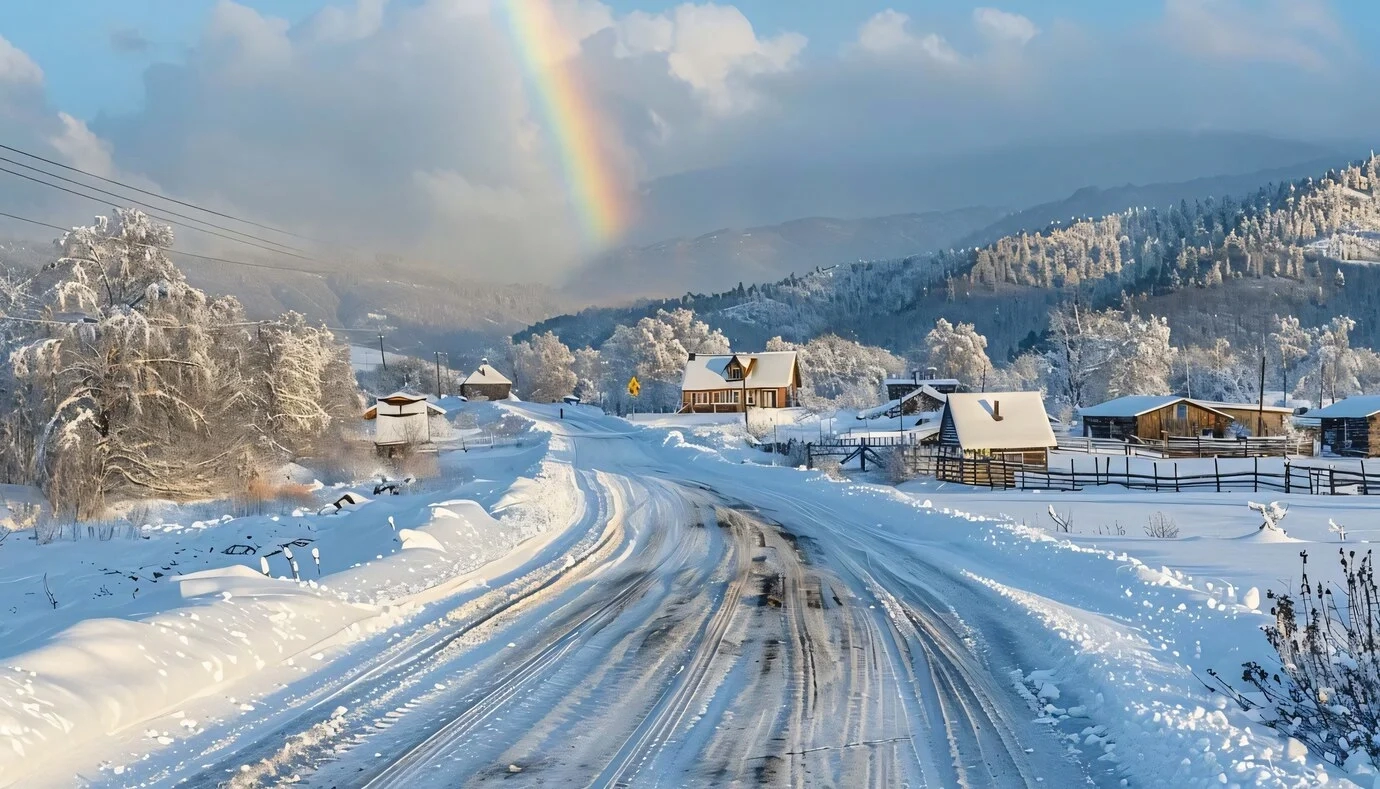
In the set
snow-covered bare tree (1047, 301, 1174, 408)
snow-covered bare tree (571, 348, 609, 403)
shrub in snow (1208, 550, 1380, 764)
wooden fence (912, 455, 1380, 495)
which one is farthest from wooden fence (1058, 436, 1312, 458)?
snow-covered bare tree (571, 348, 609, 403)

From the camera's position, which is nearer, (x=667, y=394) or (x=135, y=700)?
(x=135, y=700)

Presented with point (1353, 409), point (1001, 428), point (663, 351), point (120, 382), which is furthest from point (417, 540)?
point (663, 351)

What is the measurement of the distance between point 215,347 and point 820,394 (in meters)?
104

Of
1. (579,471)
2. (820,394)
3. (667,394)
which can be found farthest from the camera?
(820,394)

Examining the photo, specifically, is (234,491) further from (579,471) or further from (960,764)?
(960,764)

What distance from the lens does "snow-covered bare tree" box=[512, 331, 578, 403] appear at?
136 meters

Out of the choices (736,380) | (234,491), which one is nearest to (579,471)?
(234,491)

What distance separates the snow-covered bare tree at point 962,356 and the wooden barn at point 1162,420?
139 feet

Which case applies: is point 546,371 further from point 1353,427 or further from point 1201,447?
point 1353,427

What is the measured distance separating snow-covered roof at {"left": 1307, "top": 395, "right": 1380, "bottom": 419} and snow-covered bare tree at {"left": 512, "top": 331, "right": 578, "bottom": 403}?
303 ft

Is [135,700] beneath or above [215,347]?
beneath

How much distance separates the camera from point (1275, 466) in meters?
54.7

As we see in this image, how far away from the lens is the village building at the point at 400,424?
62438 millimetres

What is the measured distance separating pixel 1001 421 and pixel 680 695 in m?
48.1
